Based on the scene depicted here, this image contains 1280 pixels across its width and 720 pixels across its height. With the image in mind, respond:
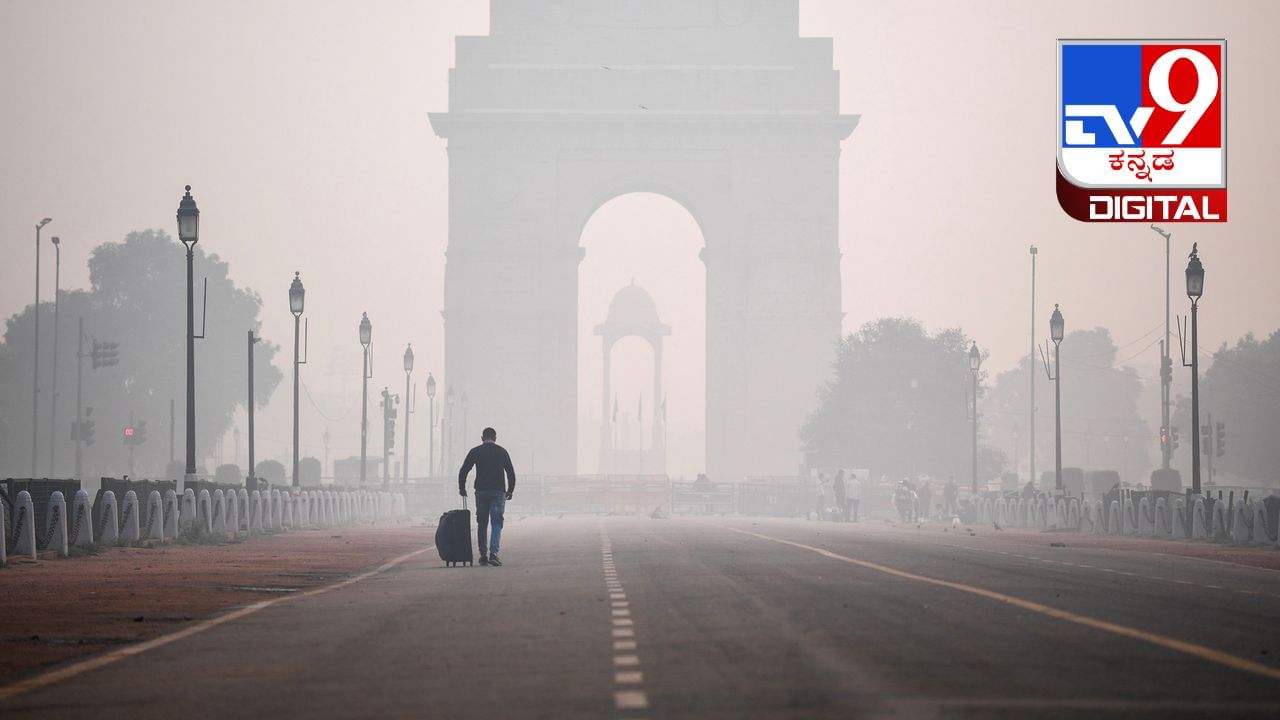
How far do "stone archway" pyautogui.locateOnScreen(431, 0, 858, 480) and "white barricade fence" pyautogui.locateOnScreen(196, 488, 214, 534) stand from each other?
72.6 m

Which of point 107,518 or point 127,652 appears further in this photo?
point 107,518

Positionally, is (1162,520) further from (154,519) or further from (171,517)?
(154,519)

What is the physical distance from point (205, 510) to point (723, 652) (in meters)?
24.7

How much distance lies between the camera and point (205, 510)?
34.7 m

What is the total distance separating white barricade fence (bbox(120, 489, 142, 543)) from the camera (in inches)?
1175

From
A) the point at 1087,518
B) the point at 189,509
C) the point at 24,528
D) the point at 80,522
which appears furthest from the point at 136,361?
the point at 24,528

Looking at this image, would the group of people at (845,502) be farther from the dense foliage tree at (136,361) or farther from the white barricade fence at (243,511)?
the dense foliage tree at (136,361)

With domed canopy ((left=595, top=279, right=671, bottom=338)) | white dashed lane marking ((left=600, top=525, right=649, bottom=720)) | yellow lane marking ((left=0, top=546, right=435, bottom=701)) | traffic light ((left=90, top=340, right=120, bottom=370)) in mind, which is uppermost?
domed canopy ((left=595, top=279, right=671, bottom=338))

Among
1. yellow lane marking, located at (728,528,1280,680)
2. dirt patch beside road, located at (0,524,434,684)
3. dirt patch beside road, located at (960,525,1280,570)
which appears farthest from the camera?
dirt patch beside road, located at (960,525,1280,570)

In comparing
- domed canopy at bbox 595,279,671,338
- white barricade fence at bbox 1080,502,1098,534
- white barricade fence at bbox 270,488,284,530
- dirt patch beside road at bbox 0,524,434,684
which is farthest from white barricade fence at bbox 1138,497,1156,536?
domed canopy at bbox 595,279,671,338

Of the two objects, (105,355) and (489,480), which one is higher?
(105,355)

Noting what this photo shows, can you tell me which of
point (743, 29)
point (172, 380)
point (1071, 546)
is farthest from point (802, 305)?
point (1071, 546)

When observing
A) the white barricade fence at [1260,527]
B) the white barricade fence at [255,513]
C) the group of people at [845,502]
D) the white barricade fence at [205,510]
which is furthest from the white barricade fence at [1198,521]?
the group of people at [845,502]

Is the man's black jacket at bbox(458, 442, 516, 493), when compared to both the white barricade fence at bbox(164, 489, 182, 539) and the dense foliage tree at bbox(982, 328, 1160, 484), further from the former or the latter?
the dense foliage tree at bbox(982, 328, 1160, 484)
